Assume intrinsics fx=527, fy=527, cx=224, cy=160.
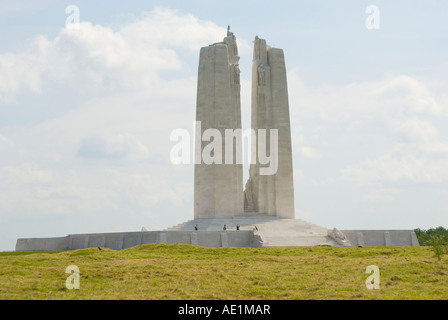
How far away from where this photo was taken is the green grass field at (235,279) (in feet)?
36.4

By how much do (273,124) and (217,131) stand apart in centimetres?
403

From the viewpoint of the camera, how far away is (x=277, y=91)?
35.4 metres

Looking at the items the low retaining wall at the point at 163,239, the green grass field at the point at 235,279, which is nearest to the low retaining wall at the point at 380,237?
the low retaining wall at the point at 163,239

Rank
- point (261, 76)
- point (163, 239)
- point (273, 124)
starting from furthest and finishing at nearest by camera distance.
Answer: point (261, 76), point (273, 124), point (163, 239)

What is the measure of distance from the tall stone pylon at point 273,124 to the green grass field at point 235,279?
686 inches

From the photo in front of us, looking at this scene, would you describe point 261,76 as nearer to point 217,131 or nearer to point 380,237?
point 217,131

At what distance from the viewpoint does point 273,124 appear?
3516 cm

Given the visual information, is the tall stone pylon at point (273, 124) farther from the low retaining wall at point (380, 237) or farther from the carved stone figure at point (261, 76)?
the low retaining wall at point (380, 237)

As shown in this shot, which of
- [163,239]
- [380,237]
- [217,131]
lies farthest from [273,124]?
[163,239]

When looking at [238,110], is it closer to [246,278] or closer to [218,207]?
[218,207]

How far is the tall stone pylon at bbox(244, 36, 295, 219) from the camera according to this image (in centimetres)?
3469

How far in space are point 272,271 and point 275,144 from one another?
2118 cm

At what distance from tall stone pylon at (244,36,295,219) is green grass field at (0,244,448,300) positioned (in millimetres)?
17426

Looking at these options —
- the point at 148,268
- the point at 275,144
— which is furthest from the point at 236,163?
the point at 148,268
